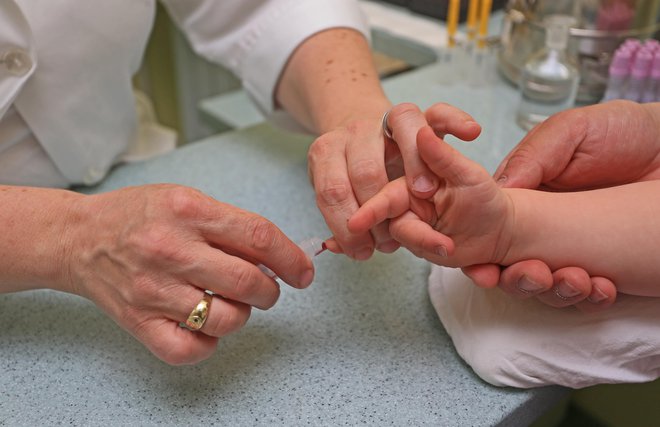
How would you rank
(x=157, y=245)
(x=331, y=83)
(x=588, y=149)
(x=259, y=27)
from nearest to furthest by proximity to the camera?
1. (x=157, y=245)
2. (x=588, y=149)
3. (x=331, y=83)
4. (x=259, y=27)

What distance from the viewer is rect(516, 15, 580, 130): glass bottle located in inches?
36.3

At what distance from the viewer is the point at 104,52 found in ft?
2.50

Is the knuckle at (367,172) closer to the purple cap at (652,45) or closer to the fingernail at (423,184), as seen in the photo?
the fingernail at (423,184)

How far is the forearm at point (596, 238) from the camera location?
1.73 feet

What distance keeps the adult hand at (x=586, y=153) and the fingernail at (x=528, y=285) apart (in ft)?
0.05

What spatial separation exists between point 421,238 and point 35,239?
34 cm

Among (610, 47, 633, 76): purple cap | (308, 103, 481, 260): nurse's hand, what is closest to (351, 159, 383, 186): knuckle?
(308, 103, 481, 260): nurse's hand

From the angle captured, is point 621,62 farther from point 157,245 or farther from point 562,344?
point 157,245

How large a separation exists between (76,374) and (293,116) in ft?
1.54

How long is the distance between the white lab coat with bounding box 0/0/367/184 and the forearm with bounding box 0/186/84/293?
0.57 ft

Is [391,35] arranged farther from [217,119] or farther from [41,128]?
[41,128]

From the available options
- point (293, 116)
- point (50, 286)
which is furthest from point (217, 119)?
point (50, 286)

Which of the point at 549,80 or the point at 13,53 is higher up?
the point at 13,53

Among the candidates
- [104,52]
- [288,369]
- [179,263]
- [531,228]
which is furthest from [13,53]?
[531,228]
